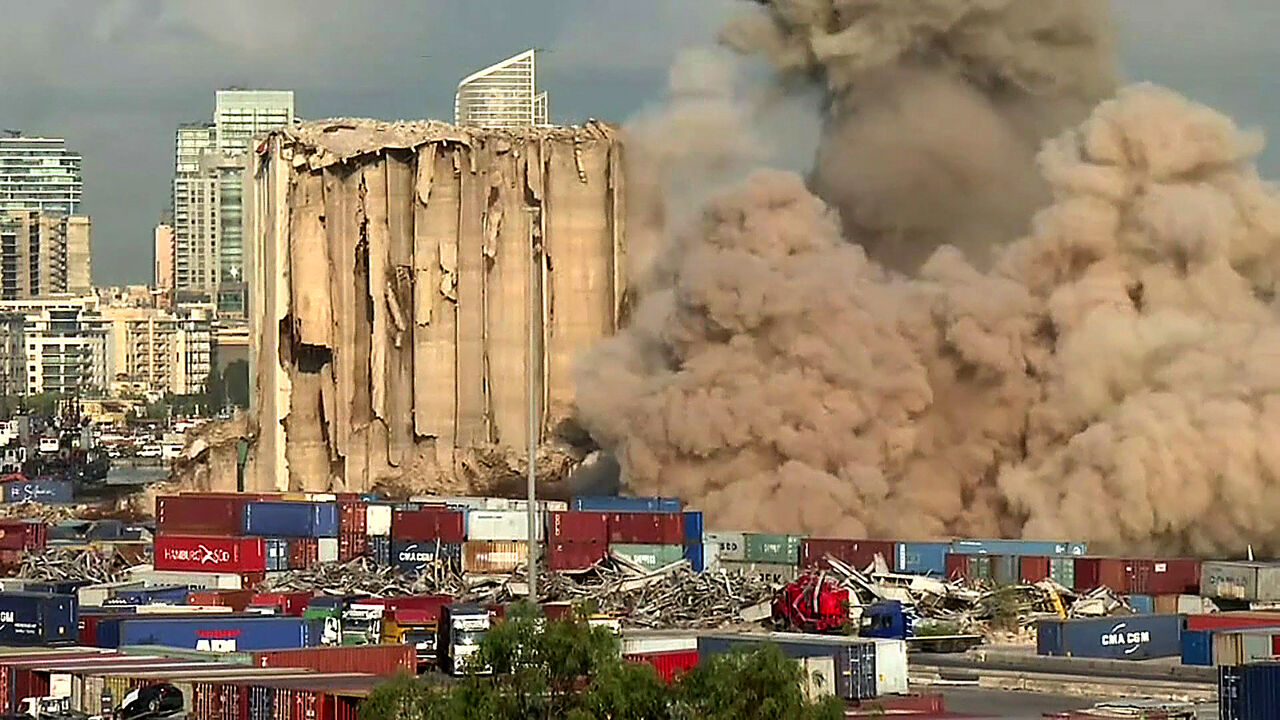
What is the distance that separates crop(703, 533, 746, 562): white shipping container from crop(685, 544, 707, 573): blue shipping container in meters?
0.91

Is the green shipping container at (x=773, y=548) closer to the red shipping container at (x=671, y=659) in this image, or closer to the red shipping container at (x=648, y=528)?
the red shipping container at (x=648, y=528)

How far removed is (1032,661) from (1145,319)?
72.2 feet

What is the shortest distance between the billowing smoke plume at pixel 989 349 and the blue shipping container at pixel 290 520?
32.7ft

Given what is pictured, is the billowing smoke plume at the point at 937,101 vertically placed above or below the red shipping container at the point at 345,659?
above

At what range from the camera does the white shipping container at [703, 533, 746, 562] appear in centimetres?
7269

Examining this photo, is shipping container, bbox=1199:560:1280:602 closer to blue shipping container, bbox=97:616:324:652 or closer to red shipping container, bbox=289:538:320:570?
blue shipping container, bbox=97:616:324:652

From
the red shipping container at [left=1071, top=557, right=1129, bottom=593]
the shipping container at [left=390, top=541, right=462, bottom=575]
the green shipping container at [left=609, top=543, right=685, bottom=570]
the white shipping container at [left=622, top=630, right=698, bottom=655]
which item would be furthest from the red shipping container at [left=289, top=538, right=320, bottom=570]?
the white shipping container at [left=622, top=630, right=698, bottom=655]

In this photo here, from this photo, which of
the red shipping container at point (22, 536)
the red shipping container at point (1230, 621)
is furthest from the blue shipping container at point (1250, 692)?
the red shipping container at point (22, 536)

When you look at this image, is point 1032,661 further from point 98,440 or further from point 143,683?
point 98,440

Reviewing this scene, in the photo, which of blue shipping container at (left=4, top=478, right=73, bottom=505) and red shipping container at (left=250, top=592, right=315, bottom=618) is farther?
blue shipping container at (left=4, top=478, right=73, bottom=505)

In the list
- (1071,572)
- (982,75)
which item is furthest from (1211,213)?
(1071,572)

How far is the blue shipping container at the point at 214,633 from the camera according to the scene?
2037 inches

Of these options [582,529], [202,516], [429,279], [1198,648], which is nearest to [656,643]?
[1198,648]

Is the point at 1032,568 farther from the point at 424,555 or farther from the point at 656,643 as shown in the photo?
the point at 656,643
